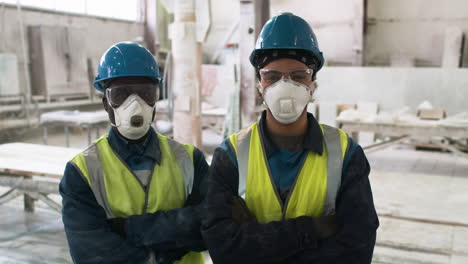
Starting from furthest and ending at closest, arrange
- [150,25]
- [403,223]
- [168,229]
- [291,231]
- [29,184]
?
[150,25] → [403,223] → [29,184] → [168,229] → [291,231]

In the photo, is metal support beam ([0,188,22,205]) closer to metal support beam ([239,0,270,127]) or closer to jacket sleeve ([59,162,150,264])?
metal support beam ([239,0,270,127])

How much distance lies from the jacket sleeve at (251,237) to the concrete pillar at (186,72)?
13.9 feet

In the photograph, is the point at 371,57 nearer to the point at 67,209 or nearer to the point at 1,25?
the point at 1,25

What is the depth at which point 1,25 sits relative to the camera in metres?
8.66

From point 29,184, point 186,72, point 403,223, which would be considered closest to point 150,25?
point 186,72

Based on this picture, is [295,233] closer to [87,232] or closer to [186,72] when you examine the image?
[87,232]

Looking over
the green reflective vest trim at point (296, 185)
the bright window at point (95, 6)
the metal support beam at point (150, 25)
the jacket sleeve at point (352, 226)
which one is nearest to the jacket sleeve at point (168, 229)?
the green reflective vest trim at point (296, 185)

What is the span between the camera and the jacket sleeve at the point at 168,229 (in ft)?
5.64

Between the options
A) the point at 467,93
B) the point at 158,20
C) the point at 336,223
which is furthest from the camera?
the point at 158,20

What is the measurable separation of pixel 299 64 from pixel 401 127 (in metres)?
5.30

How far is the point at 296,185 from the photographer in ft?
5.30

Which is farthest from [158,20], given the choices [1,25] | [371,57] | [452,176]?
[452,176]

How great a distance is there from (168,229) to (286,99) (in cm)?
66

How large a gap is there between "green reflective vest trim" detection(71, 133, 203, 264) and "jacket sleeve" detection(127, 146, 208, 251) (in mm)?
68
